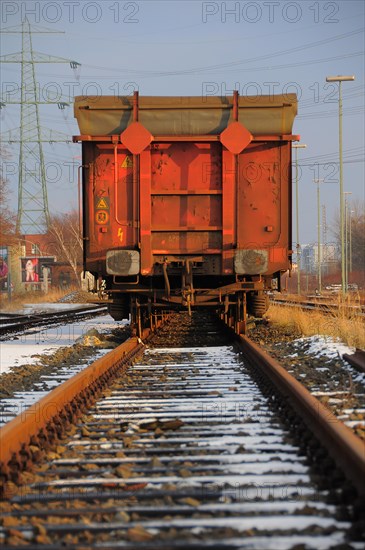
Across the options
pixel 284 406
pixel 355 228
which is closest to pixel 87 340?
pixel 284 406

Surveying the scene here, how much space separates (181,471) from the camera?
3.84 m

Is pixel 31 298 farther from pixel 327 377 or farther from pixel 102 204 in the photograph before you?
pixel 327 377

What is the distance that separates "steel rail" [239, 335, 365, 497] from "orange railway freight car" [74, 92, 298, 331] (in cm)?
376

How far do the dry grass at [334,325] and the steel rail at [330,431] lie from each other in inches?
151

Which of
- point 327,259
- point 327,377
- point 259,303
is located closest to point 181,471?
point 327,377

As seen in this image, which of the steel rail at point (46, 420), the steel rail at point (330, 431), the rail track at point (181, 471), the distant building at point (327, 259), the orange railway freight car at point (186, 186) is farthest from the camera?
the distant building at point (327, 259)

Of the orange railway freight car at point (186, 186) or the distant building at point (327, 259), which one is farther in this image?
the distant building at point (327, 259)

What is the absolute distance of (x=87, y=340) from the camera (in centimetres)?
1229

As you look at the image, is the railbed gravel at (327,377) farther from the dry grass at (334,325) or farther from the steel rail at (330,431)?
the dry grass at (334,325)

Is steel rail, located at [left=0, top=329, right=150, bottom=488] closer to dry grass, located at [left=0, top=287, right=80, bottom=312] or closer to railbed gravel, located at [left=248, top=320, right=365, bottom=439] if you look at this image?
railbed gravel, located at [left=248, top=320, right=365, bottom=439]

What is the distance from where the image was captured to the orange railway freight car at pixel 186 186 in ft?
32.8

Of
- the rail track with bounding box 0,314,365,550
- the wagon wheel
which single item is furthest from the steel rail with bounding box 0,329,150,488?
the wagon wheel

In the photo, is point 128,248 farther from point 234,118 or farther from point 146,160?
point 234,118

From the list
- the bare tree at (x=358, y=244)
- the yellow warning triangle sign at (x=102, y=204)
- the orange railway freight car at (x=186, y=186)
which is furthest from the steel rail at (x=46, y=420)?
the bare tree at (x=358, y=244)
